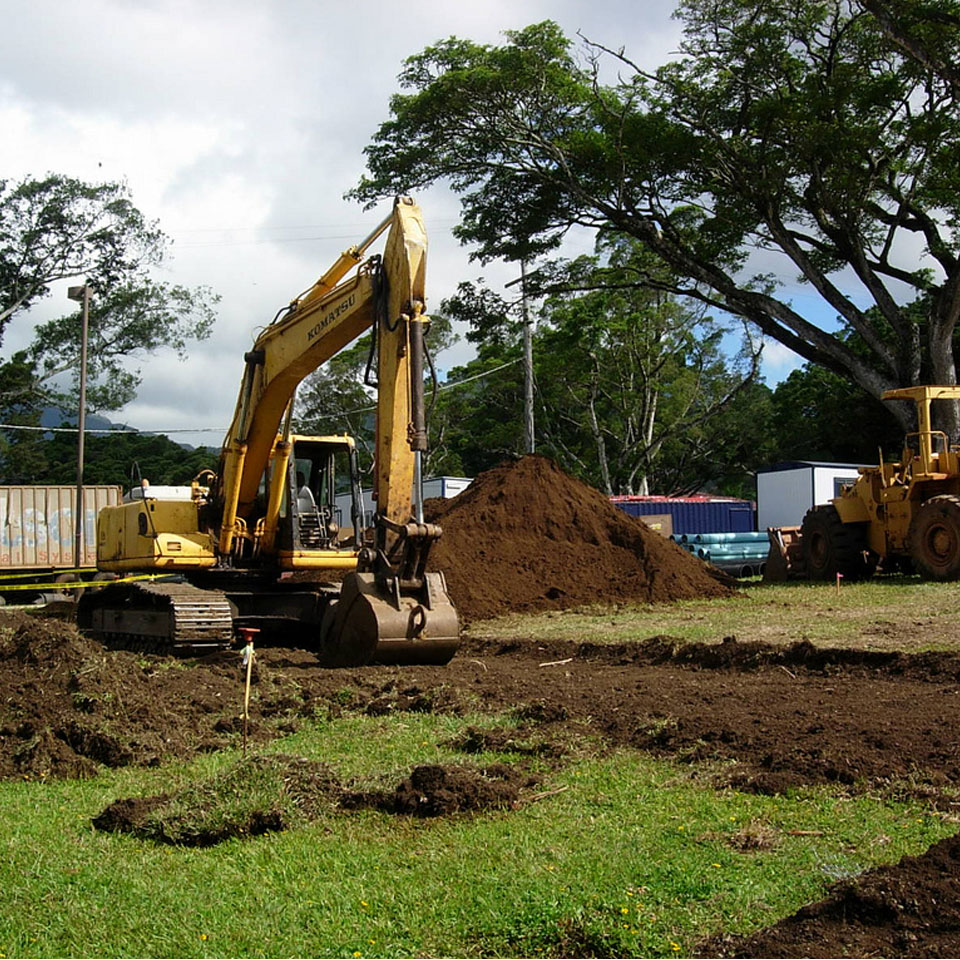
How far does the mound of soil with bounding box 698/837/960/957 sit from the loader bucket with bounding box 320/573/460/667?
7116 mm

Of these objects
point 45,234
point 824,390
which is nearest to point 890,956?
point 45,234

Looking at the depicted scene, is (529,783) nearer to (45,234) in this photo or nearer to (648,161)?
(648,161)

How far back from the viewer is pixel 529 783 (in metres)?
6.85

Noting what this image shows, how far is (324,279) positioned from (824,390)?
140ft

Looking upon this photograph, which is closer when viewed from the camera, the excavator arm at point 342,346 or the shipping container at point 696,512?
the excavator arm at point 342,346

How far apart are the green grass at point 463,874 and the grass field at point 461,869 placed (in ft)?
0.04

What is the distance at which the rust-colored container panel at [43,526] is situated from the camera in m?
26.6

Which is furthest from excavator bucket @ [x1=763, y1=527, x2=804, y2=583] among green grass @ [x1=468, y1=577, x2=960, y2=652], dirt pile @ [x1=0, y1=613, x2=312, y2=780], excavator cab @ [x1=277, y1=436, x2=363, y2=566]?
dirt pile @ [x1=0, y1=613, x2=312, y2=780]

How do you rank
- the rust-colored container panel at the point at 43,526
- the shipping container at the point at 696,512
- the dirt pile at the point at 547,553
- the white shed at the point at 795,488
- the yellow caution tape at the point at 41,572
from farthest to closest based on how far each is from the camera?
1. the shipping container at the point at 696,512
2. the white shed at the point at 795,488
3. the rust-colored container panel at the point at 43,526
4. the yellow caution tape at the point at 41,572
5. the dirt pile at the point at 547,553

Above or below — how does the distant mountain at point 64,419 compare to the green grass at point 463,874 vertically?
above

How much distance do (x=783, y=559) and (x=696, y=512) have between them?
12.5 metres

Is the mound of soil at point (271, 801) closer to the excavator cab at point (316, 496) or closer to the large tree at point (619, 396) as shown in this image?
the excavator cab at point (316, 496)

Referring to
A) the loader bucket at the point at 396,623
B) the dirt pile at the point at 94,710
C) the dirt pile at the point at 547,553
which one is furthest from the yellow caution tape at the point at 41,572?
the dirt pile at the point at 94,710

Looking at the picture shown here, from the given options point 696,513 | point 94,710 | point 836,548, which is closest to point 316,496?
point 94,710
